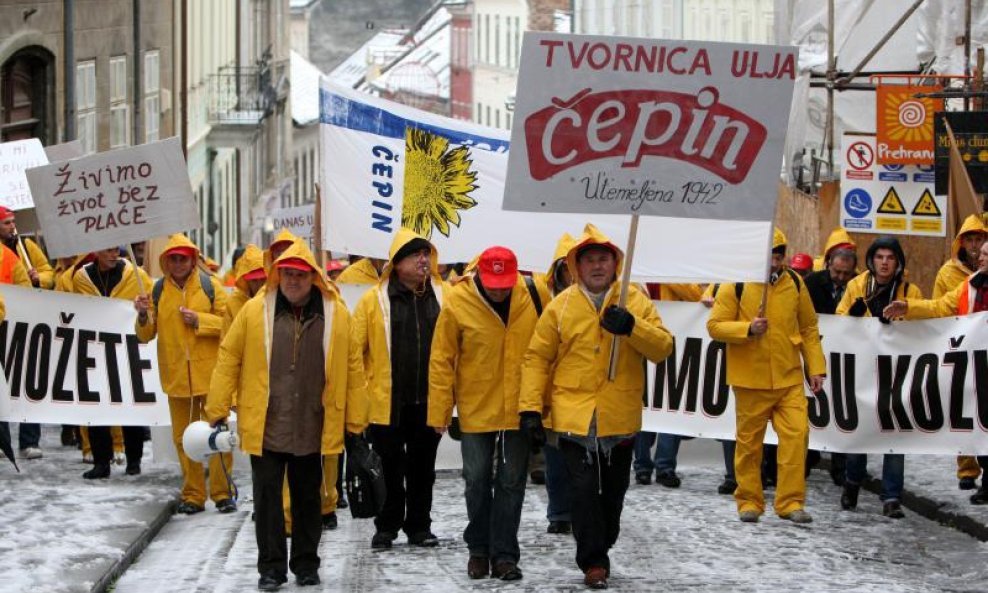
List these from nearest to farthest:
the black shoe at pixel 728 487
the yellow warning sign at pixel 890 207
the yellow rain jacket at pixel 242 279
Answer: the yellow rain jacket at pixel 242 279, the black shoe at pixel 728 487, the yellow warning sign at pixel 890 207

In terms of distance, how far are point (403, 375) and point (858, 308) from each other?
3.46 m

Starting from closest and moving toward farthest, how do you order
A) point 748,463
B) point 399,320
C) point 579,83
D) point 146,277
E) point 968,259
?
point 579,83
point 399,320
point 748,463
point 968,259
point 146,277

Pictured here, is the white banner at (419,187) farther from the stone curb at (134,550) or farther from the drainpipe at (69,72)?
the drainpipe at (69,72)

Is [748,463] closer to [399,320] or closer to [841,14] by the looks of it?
[399,320]

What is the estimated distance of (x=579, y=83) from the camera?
33.6 feet

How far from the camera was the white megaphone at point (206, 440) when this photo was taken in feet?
36.6

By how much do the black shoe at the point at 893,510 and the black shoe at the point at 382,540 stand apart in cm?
328

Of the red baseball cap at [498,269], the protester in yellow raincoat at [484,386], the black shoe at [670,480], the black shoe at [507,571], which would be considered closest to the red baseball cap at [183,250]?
the protester in yellow raincoat at [484,386]

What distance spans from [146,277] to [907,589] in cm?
646

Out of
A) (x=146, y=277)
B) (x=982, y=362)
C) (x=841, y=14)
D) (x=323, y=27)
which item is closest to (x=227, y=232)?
(x=841, y=14)

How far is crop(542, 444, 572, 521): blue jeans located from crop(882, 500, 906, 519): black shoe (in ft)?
6.94

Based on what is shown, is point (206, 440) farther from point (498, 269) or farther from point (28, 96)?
point (28, 96)

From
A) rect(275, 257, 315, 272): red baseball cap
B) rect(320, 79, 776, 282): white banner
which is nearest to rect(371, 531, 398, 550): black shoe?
rect(275, 257, 315, 272): red baseball cap

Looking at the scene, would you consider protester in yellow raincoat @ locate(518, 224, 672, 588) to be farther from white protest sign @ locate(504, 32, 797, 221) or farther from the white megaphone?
the white megaphone
